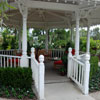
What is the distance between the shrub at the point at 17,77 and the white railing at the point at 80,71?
1.62 m

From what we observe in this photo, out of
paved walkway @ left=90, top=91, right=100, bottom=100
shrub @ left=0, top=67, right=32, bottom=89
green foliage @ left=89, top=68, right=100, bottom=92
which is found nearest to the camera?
paved walkway @ left=90, top=91, right=100, bottom=100

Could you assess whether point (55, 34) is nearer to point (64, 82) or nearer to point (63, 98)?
point (64, 82)

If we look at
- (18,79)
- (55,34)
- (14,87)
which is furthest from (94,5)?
(55,34)

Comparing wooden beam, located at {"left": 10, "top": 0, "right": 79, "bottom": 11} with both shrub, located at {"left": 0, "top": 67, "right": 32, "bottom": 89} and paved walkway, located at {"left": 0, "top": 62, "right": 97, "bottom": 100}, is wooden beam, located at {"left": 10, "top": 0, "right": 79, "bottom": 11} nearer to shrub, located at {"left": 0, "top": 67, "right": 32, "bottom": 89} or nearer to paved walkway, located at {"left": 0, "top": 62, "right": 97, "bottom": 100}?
shrub, located at {"left": 0, "top": 67, "right": 32, "bottom": 89}

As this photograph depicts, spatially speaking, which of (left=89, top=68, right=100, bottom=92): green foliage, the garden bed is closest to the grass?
the garden bed

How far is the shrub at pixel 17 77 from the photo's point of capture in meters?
4.04

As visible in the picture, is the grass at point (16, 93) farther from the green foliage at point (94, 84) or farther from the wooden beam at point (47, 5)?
the wooden beam at point (47, 5)

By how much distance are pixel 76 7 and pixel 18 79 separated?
336cm

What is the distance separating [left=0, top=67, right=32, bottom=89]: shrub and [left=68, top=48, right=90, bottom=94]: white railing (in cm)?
162

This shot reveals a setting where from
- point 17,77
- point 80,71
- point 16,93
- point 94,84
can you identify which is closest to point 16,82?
point 17,77

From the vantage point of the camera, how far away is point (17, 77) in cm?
408

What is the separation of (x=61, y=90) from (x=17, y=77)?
4.88 feet

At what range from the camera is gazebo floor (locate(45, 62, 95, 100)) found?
3.80 meters

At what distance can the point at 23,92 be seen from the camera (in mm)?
3906
